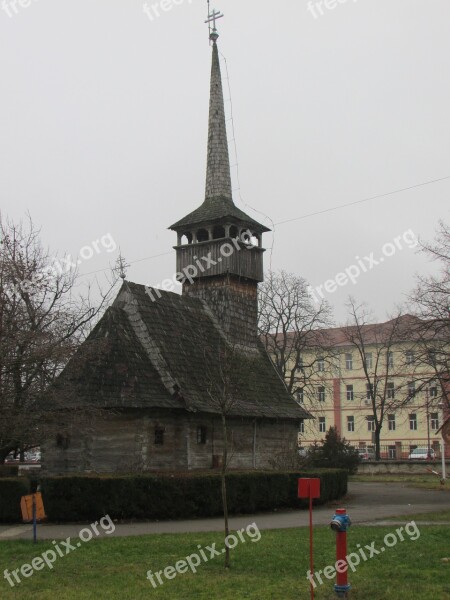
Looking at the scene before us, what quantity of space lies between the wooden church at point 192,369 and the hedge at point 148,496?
8.34 ft

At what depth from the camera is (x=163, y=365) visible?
28.0 m

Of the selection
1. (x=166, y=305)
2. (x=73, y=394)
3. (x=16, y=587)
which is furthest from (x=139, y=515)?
(x=166, y=305)

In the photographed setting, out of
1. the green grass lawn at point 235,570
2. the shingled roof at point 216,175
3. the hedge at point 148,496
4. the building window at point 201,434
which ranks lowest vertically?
the green grass lawn at point 235,570

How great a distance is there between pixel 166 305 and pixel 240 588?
22050 millimetres

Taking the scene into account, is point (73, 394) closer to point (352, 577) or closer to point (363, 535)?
point (363, 535)

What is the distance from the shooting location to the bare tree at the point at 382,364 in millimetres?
28250

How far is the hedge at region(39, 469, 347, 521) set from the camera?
19469 mm

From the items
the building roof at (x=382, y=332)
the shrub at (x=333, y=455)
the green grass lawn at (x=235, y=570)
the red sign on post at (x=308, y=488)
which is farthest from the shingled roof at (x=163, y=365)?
the red sign on post at (x=308, y=488)

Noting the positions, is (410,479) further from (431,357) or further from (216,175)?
(216,175)

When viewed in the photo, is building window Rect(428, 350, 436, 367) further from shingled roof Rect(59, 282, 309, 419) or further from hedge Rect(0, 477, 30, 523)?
hedge Rect(0, 477, 30, 523)

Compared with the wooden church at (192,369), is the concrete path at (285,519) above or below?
below

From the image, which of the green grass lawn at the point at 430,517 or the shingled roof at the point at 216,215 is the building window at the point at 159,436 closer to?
the green grass lawn at the point at 430,517

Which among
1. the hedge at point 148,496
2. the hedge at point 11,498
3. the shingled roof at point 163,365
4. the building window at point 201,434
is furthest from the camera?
the building window at point 201,434

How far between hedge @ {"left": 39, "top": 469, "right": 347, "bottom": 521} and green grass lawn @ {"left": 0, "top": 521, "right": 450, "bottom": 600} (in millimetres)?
4272
